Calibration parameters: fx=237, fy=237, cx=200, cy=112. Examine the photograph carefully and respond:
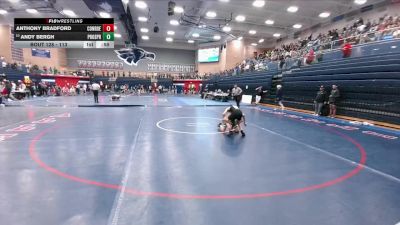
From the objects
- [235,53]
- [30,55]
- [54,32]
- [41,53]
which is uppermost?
[235,53]

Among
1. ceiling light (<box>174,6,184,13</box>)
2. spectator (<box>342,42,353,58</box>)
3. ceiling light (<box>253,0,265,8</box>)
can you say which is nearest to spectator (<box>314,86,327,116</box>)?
spectator (<box>342,42,353,58</box>)

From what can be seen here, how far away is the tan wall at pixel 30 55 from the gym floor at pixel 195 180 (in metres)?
26.7

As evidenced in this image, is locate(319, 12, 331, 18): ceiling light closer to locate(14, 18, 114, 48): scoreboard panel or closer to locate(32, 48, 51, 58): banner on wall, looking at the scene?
locate(14, 18, 114, 48): scoreboard panel

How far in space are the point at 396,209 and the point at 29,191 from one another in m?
4.63

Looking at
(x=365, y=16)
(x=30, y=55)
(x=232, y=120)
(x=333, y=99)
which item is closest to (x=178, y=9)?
(x=333, y=99)

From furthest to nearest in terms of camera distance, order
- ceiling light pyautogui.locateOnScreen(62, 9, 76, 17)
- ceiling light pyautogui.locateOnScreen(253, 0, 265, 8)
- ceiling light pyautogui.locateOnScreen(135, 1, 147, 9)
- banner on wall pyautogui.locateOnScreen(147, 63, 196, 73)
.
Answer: banner on wall pyautogui.locateOnScreen(147, 63, 196, 73) → ceiling light pyautogui.locateOnScreen(62, 9, 76, 17) → ceiling light pyautogui.locateOnScreen(135, 1, 147, 9) → ceiling light pyautogui.locateOnScreen(253, 0, 265, 8)

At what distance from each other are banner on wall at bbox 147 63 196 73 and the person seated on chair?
112ft

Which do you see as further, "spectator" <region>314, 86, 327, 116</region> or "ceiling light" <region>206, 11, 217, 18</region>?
"ceiling light" <region>206, 11, 217, 18</region>

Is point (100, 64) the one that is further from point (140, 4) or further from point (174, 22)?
point (140, 4)

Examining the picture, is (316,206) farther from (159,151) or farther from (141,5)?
(141,5)

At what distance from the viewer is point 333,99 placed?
11.4 meters

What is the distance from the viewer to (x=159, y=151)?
17.0ft

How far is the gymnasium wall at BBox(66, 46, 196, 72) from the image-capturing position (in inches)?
1447

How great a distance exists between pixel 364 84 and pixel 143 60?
111 ft
